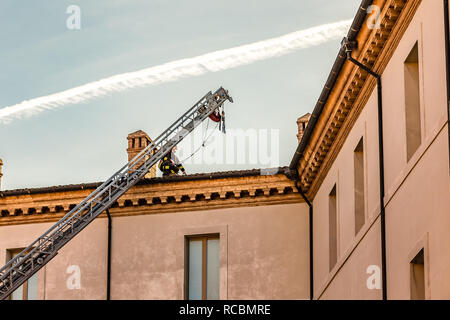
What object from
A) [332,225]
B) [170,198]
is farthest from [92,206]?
[332,225]

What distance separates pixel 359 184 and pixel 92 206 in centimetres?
957

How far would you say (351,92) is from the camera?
90.0ft

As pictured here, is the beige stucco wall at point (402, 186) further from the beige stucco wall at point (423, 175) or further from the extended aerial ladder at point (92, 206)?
the extended aerial ladder at point (92, 206)

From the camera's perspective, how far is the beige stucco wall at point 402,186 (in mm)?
20641

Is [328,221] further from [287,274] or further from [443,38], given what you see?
[443,38]

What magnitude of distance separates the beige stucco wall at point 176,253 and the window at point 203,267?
10.8 inches

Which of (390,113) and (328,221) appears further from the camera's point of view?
(328,221)

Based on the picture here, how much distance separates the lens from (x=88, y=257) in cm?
3578

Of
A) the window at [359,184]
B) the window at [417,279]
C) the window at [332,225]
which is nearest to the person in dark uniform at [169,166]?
the window at [332,225]

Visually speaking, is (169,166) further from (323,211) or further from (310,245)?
(323,211)

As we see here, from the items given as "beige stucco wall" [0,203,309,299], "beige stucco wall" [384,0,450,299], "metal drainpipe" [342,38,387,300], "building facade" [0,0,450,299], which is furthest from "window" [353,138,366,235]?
"beige stucco wall" [0,203,309,299]
